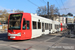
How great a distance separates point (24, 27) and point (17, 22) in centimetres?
97

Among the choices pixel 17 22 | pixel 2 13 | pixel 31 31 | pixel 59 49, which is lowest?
pixel 59 49

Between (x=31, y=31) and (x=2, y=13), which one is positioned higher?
(x=2, y=13)

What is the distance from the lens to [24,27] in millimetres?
12250

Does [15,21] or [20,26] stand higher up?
[15,21]

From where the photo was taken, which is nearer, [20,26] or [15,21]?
[20,26]

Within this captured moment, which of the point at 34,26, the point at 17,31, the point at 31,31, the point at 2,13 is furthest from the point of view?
the point at 2,13

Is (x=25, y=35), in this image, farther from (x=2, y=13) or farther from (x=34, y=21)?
(x=2, y=13)

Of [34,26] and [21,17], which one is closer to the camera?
[21,17]

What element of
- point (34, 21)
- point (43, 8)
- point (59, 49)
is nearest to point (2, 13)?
point (43, 8)

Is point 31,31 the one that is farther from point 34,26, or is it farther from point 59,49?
point 59,49

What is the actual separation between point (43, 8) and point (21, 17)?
109 feet

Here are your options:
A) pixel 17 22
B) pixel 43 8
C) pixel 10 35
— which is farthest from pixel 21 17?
pixel 43 8

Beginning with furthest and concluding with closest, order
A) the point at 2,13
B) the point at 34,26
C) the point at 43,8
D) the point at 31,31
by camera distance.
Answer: the point at 2,13 < the point at 43,8 < the point at 34,26 < the point at 31,31

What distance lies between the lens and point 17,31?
1194cm
